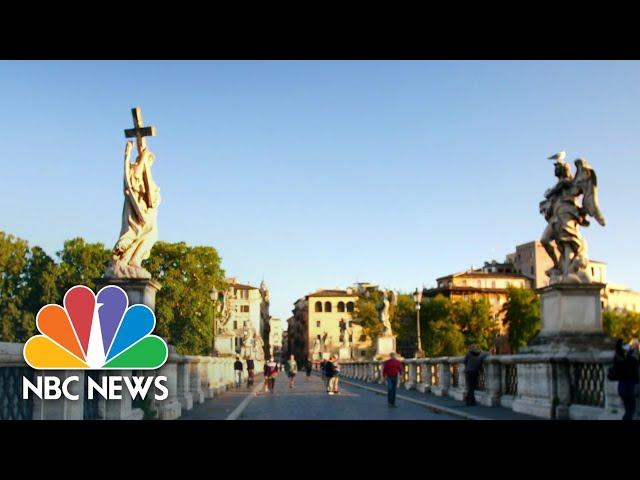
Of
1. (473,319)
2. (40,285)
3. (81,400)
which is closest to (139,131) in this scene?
(81,400)

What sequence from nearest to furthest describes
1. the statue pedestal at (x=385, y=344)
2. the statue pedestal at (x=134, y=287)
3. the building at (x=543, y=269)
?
the statue pedestal at (x=134, y=287) < the statue pedestal at (x=385, y=344) < the building at (x=543, y=269)

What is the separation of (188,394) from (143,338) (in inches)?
219

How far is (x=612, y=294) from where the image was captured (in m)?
124

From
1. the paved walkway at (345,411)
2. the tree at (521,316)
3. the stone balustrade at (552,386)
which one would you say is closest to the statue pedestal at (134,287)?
the paved walkway at (345,411)

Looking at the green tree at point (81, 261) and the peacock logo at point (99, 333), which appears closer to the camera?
the peacock logo at point (99, 333)

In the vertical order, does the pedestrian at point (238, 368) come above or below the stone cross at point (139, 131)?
below

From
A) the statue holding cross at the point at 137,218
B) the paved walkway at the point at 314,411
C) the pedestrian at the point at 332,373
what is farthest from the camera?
the pedestrian at the point at 332,373

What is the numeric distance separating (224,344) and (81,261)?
30.8 m

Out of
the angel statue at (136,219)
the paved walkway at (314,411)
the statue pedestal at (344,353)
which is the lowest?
the statue pedestal at (344,353)

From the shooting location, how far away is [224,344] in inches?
1416

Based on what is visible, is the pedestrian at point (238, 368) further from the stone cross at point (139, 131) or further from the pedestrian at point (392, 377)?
the stone cross at point (139, 131)

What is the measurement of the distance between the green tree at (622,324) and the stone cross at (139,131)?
8458 cm

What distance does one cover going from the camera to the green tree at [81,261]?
203 ft
